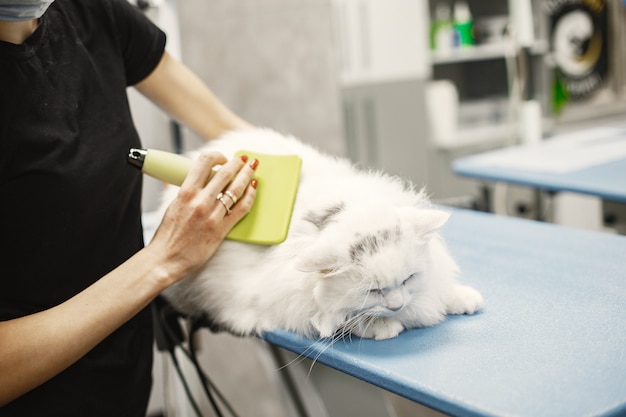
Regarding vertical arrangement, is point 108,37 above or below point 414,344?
above

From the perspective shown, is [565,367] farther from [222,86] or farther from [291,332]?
[222,86]

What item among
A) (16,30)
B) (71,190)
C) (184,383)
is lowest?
(184,383)

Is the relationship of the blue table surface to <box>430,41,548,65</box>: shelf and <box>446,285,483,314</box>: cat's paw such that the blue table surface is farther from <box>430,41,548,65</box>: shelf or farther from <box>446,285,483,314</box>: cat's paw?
<box>430,41,548,65</box>: shelf

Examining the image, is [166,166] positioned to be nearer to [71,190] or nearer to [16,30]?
[71,190]

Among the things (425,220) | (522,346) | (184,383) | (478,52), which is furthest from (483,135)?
(522,346)

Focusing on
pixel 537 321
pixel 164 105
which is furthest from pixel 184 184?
pixel 537 321

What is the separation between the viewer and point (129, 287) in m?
0.93

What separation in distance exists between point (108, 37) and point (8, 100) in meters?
0.28

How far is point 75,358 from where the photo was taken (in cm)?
92

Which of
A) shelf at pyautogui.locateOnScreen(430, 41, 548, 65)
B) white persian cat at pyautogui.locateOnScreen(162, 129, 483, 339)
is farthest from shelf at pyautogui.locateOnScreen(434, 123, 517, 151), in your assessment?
white persian cat at pyautogui.locateOnScreen(162, 129, 483, 339)

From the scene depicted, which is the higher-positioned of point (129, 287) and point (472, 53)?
point (472, 53)

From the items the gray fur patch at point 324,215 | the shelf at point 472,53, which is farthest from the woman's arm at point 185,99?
the shelf at point 472,53

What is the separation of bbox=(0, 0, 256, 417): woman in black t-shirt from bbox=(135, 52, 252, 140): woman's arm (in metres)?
0.17

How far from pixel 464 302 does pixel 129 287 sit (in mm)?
486
